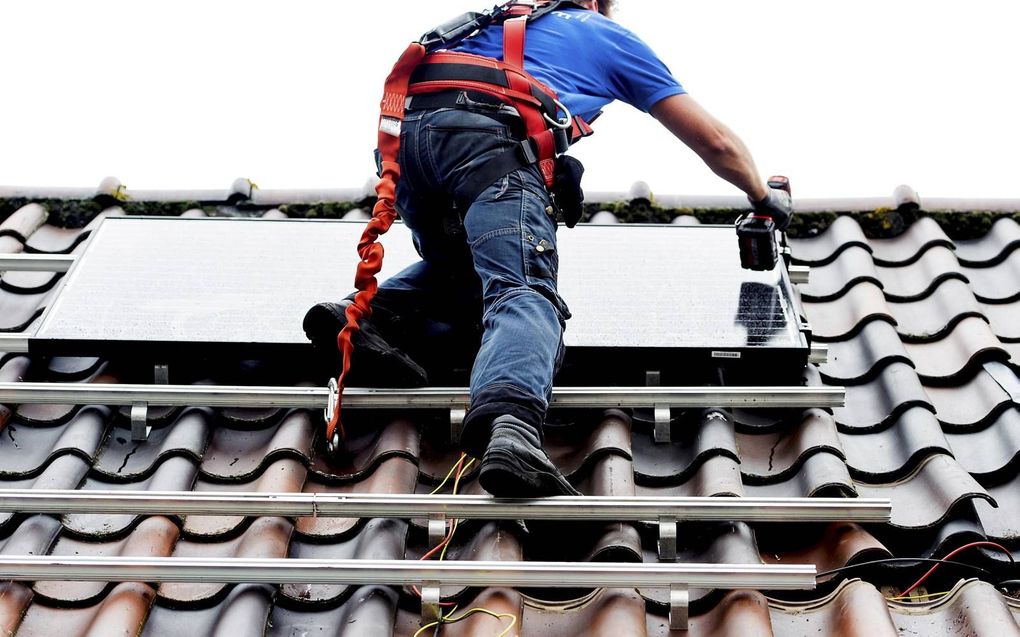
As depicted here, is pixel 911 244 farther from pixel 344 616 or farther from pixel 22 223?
pixel 22 223

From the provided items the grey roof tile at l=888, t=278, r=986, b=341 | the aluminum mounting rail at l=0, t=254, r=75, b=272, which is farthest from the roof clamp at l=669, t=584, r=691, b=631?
the aluminum mounting rail at l=0, t=254, r=75, b=272

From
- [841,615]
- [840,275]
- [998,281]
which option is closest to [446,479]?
[841,615]

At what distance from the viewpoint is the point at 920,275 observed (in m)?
4.84

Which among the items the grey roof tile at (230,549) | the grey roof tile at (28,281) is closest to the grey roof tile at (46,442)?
the grey roof tile at (230,549)

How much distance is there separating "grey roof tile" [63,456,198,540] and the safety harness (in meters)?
0.40

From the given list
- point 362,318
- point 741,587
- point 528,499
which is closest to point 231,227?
point 362,318

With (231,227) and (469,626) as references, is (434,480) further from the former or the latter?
Result: (231,227)

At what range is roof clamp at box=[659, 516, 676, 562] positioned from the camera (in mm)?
3041

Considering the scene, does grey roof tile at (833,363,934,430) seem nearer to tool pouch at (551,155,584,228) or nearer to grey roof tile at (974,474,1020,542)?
grey roof tile at (974,474,1020,542)

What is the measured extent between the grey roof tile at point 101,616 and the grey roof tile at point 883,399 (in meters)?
2.07

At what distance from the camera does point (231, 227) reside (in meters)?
4.87

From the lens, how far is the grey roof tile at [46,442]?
3531mm

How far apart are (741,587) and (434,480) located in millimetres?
1002

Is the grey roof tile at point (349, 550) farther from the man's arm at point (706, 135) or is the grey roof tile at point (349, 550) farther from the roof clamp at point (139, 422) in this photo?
the man's arm at point (706, 135)
